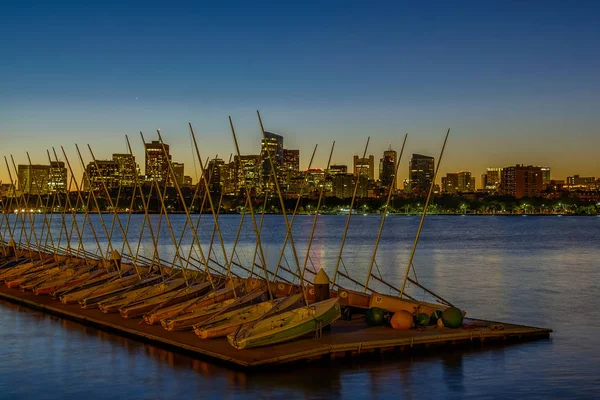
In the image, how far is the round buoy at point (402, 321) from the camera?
87.0ft

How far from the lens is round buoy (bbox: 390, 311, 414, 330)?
26516 mm

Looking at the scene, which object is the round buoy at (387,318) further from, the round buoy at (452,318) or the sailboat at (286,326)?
the sailboat at (286,326)

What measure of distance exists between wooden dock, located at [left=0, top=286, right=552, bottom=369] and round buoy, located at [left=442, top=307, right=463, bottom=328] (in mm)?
287

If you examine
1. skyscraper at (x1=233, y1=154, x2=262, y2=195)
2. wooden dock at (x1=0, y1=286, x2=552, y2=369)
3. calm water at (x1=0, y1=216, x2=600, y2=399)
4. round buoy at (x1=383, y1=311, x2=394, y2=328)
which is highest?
skyscraper at (x1=233, y1=154, x2=262, y2=195)

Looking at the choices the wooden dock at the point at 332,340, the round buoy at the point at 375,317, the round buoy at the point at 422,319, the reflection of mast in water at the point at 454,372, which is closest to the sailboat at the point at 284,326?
the wooden dock at the point at 332,340

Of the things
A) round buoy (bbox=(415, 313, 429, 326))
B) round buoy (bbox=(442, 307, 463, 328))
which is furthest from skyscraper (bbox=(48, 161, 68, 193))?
round buoy (bbox=(442, 307, 463, 328))

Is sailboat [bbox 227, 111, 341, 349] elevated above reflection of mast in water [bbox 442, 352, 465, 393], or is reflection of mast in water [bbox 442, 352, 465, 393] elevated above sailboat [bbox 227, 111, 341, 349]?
sailboat [bbox 227, 111, 341, 349]

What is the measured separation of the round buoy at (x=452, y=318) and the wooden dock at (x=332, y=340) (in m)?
0.29

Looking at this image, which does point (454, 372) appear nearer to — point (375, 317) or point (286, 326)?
point (375, 317)

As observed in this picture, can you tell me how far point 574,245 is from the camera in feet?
350

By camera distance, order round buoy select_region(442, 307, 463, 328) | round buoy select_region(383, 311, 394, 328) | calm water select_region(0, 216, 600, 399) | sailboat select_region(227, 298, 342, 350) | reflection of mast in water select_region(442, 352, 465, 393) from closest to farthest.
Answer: calm water select_region(0, 216, 600, 399)
reflection of mast in water select_region(442, 352, 465, 393)
sailboat select_region(227, 298, 342, 350)
round buoy select_region(442, 307, 463, 328)
round buoy select_region(383, 311, 394, 328)

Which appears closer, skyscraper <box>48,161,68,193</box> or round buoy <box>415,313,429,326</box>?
round buoy <box>415,313,429,326</box>

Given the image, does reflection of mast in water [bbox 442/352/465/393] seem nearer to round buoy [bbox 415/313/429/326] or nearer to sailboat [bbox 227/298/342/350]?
round buoy [bbox 415/313/429/326]

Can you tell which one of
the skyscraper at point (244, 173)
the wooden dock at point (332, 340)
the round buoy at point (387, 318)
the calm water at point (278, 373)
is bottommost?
the calm water at point (278, 373)
